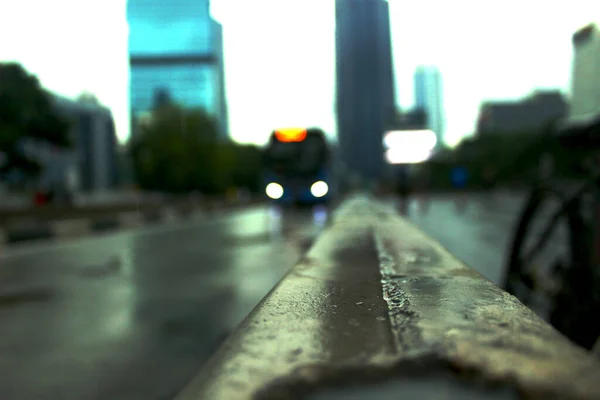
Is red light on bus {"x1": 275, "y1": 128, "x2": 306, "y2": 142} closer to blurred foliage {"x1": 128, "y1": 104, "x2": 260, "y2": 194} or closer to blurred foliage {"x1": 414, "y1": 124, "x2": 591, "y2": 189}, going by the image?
blurred foliage {"x1": 128, "y1": 104, "x2": 260, "y2": 194}

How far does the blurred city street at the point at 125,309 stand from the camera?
3697mm

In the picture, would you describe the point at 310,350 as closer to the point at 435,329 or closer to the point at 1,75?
the point at 435,329

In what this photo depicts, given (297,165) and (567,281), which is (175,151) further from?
(567,281)

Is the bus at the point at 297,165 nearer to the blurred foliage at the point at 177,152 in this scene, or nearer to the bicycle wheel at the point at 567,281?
the bicycle wheel at the point at 567,281

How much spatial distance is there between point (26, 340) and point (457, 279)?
3730 mm

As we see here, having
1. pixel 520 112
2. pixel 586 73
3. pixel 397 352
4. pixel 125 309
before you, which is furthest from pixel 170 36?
pixel 520 112

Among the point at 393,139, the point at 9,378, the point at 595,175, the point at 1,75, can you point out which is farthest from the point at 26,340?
the point at 393,139

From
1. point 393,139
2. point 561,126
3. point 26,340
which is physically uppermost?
point 393,139

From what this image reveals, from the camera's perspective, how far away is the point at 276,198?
79.7ft

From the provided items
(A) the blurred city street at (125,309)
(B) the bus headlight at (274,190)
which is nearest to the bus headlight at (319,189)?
(B) the bus headlight at (274,190)

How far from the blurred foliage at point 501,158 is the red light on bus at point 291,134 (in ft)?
141

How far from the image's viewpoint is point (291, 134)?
23766 mm

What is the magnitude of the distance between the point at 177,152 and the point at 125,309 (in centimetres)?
5796

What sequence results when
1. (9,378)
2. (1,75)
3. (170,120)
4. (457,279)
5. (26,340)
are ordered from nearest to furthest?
(457,279), (9,378), (26,340), (1,75), (170,120)
